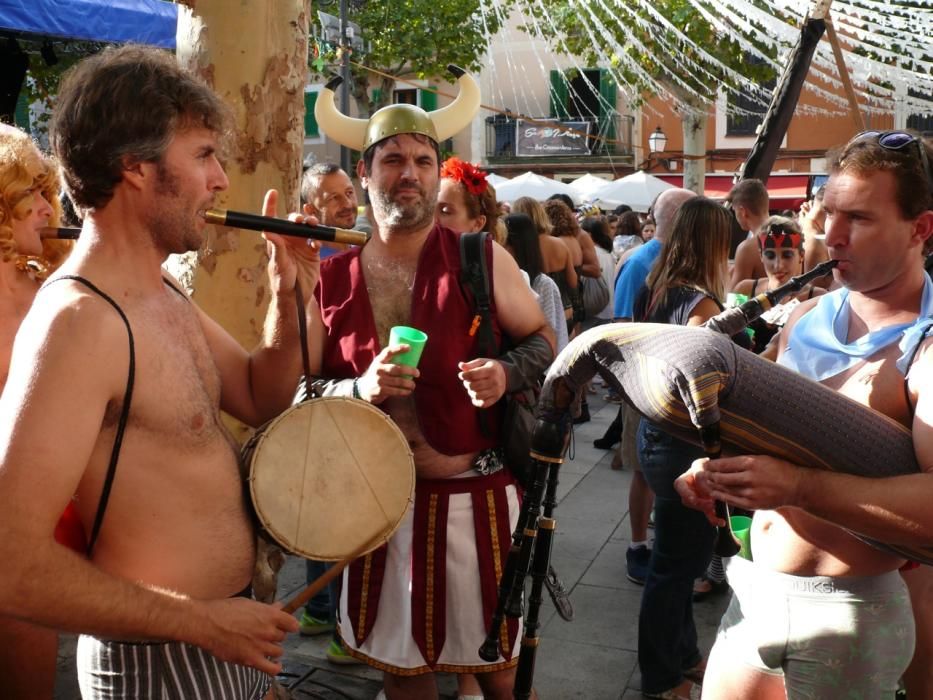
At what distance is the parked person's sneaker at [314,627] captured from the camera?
12.7 ft

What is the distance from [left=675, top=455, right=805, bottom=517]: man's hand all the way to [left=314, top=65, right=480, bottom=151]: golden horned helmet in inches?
68.5

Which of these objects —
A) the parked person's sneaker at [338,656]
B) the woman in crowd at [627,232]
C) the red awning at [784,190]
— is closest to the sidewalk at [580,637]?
the parked person's sneaker at [338,656]

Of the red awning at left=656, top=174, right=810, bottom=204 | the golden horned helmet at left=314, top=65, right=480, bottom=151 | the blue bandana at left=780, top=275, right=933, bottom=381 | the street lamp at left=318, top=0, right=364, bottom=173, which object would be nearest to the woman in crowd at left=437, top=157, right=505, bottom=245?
the golden horned helmet at left=314, top=65, right=480, bottom=151

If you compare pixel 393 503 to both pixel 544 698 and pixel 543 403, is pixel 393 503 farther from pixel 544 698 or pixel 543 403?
pixel 544 698

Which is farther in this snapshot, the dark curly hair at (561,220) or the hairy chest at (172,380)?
the dark curly hair at (561,220)

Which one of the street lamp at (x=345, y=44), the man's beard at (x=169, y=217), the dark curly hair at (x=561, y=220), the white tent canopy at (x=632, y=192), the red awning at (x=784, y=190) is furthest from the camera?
the red awning at (x=784, y=190)

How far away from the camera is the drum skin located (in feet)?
4.89

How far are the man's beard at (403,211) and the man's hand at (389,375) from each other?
0.66m

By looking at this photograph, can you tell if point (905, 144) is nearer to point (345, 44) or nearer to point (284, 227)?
point (284, 227)

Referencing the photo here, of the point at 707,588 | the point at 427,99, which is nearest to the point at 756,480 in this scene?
the point at 707,588

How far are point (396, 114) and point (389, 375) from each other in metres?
1.06

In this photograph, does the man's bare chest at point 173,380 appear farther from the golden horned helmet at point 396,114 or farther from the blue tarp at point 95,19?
the blue tarp at point 95,19

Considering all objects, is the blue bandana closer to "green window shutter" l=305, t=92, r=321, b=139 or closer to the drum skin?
the drum skin

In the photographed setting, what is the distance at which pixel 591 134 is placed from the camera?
25.5 m
